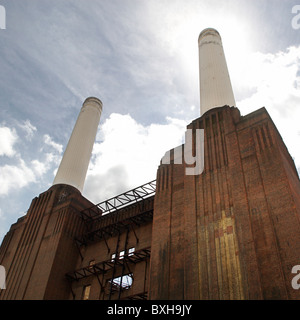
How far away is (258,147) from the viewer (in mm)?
22516

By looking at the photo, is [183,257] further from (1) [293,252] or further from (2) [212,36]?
(2) [212,36]

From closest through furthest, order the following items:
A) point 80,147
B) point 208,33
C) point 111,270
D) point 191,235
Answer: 1. point 191,235
2. point 111,270
3. point 208,33
4. point 80,147

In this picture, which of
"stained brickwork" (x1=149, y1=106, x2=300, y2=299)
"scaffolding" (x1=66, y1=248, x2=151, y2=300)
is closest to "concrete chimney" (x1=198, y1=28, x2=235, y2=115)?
"stained brickwork" (x1=149, y1=106, x2=300, y2=299)

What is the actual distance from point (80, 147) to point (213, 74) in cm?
1805

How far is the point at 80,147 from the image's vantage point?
1698 inches

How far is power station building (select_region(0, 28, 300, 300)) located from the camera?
18500 millimetres

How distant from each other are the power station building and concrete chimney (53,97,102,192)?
7.0 inches

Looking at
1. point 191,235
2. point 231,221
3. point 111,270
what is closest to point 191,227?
point 191,235

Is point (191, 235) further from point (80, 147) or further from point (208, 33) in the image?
point (208, 33)

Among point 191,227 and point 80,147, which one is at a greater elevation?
point 80,147

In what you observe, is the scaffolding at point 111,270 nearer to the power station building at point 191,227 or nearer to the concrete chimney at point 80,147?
the power station building at point 191,227

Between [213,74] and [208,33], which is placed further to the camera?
[208,33]

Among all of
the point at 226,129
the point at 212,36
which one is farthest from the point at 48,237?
the point at 212,36

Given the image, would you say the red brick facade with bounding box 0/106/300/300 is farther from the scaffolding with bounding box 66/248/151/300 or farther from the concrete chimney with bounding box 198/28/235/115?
the concrete chimney with bounding box 198/28/235/115
